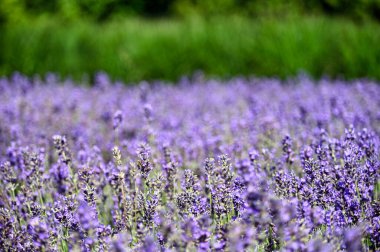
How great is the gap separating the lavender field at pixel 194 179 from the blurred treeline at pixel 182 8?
6.10 meters

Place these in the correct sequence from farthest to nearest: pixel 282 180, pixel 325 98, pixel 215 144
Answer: pixel 325 98, pixel 215 144, pixel 282 180

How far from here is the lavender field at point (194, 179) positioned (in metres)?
2.17

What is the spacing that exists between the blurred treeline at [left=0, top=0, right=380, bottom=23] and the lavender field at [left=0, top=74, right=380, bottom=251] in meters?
6.10

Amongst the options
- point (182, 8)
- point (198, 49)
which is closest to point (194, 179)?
point (198, 49)

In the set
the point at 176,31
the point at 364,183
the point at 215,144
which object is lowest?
the point at 176,31

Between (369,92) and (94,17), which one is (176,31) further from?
(94,17)

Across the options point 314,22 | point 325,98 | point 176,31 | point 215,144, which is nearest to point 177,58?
point 176,31

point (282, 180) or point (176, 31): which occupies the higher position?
point (282, 180)

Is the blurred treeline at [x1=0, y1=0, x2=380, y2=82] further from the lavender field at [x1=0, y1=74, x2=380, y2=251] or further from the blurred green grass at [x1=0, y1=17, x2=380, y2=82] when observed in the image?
the lavender field at [x1=0, y1=74, x2=380, y2=251]

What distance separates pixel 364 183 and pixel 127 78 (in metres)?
6.23

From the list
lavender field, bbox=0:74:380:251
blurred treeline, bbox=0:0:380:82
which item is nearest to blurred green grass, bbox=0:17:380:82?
blurred treeline, bbox=0:0:380:82

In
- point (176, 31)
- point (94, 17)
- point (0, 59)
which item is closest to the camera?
point (0, 59)

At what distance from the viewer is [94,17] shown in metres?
14.3

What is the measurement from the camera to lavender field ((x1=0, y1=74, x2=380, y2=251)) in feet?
7.13
